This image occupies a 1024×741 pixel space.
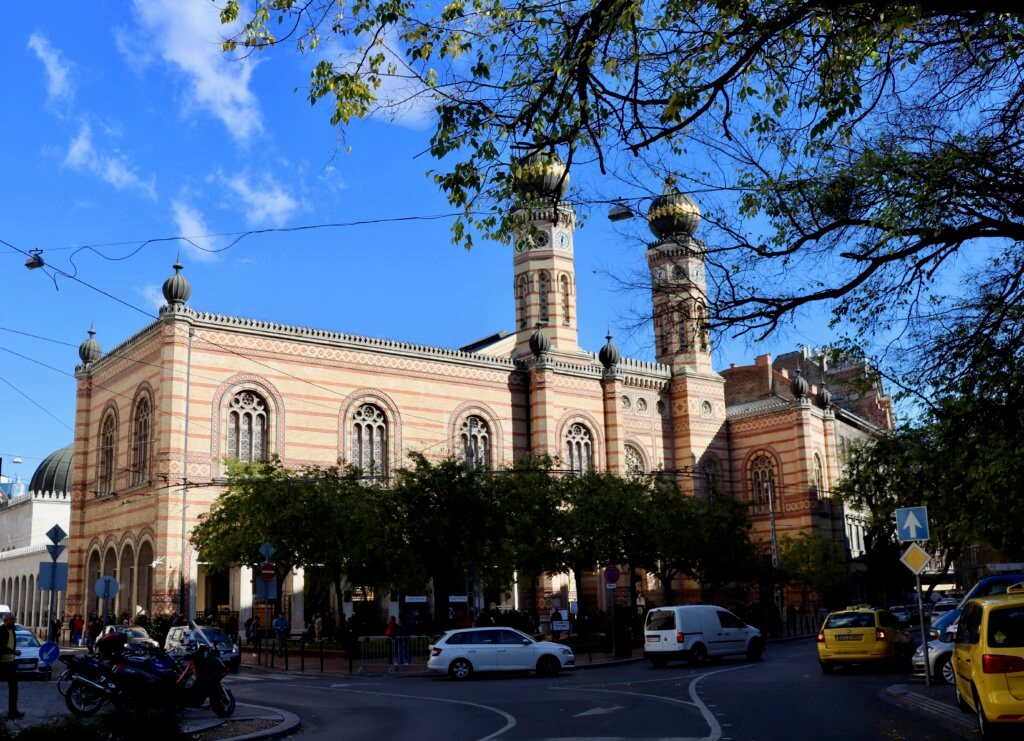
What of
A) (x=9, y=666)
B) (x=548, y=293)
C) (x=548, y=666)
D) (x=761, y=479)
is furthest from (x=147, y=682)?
(x=761, y=479)

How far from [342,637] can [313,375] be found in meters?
10.5

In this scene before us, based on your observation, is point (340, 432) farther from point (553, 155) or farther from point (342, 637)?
point (553, 155)

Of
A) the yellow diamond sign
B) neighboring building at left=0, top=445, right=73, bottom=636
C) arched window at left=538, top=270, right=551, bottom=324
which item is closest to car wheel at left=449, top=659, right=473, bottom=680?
the yellow diamond sign

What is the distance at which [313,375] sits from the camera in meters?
38.0

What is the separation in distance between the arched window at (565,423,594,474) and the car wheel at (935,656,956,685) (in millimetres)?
28302

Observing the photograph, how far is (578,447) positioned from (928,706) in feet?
106

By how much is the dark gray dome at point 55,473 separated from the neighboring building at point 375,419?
15.7 metres

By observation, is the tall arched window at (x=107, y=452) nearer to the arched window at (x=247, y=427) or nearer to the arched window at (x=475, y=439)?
the arched window at (x=247, y=427)

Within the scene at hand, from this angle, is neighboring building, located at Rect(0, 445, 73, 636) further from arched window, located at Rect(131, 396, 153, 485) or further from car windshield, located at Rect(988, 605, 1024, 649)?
car windshield, located at Rect(988, 605, 1024, 649)

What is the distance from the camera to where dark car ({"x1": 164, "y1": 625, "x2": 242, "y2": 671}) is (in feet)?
78.8

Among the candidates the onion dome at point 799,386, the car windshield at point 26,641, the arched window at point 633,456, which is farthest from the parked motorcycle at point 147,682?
the onion dome at point 799,386

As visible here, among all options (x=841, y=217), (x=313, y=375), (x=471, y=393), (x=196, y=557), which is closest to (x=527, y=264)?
(x=471, y=393)

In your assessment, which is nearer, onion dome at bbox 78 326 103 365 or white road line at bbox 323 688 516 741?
white road line at bbox 323 688 516 741

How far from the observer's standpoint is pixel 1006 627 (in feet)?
32.3
